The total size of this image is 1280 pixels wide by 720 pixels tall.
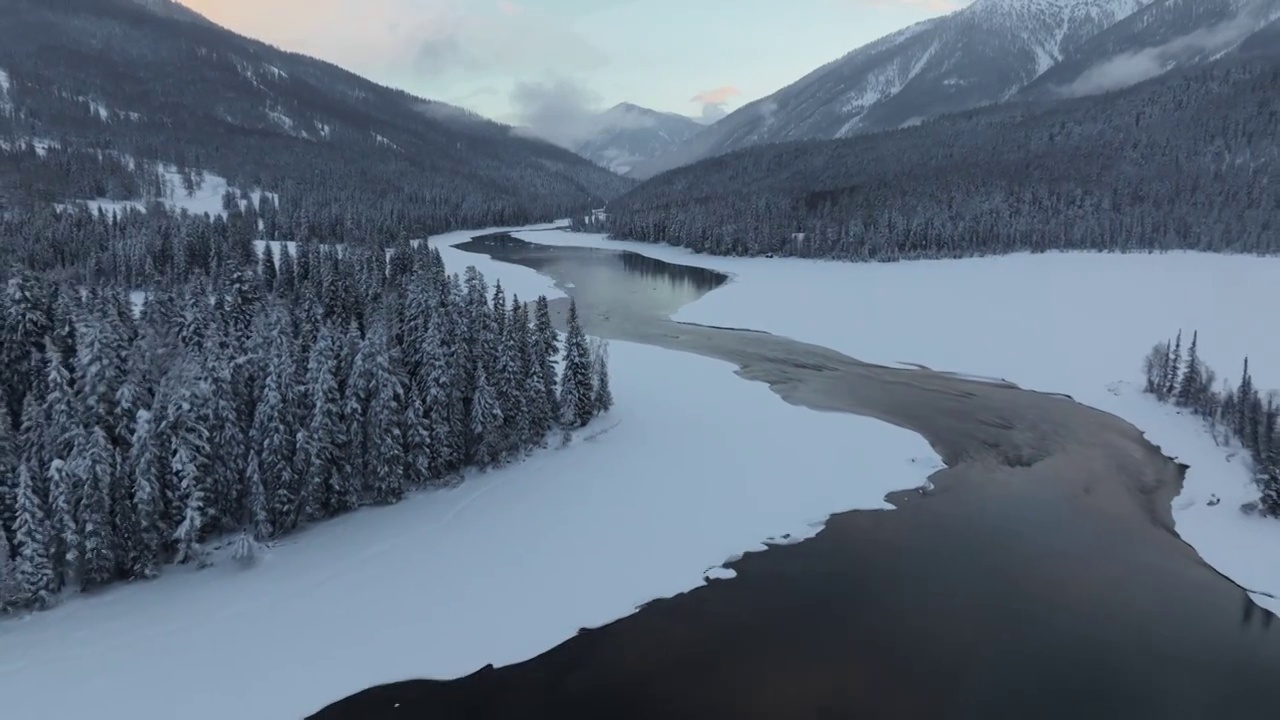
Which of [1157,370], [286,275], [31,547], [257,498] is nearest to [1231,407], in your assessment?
[1157,370]

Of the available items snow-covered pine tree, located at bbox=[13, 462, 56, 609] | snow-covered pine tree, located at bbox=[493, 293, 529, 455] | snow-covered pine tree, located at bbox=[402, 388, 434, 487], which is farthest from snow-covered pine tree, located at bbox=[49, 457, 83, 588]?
snow-covered pine tree, located at bbox=[493, 293, 529, 455]

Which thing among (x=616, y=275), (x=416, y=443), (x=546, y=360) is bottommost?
(x=416, y=443)

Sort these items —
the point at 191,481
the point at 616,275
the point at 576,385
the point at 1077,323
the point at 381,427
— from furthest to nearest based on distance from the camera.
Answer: the point at 616,275 < the point at 1077,323 < the point at 576,385 < the point at 381,427 < the point at 191,481

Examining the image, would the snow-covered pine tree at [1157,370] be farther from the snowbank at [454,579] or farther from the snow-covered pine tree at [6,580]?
the snow-covered pine tree at [6,580]

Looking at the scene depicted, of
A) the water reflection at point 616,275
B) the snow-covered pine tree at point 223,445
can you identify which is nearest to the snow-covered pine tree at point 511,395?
the snow-covered pine tree at point 223,445

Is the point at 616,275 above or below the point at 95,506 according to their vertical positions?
above

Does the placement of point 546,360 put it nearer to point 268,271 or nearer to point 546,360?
point 546,360

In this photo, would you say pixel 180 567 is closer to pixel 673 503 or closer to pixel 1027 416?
pixel 673 503

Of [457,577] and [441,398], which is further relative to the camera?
[441,398]
